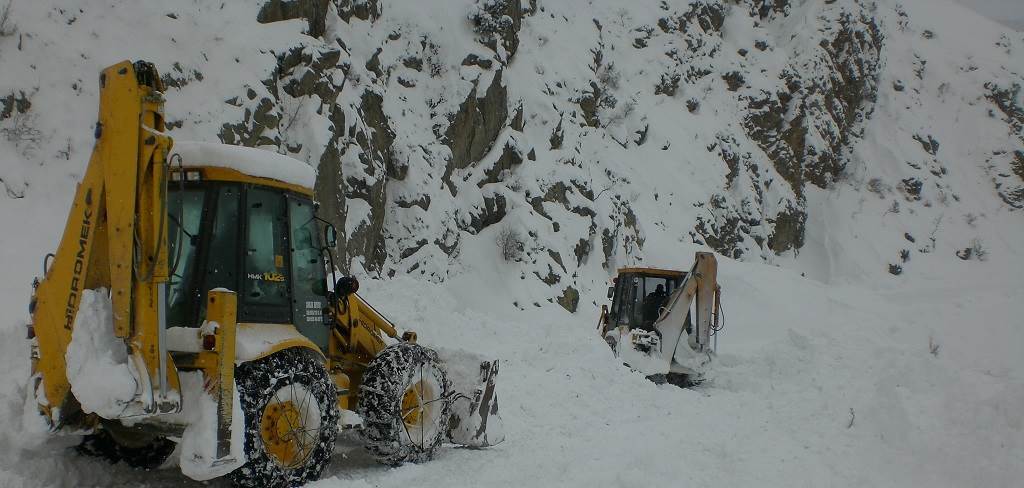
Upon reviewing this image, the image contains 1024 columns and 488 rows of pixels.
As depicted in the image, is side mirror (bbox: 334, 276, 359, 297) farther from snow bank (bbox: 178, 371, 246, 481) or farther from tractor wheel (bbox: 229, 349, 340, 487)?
snow bank (bbox: 178, 371, 246, 481)

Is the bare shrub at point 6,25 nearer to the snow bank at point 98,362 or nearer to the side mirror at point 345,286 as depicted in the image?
the side mirror at point 345,286

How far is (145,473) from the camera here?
5.52 metres

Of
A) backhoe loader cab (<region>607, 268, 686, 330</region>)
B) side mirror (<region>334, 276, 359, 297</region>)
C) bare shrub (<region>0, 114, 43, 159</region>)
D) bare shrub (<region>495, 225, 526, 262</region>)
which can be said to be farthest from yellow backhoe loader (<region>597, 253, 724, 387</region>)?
bare shrub (<region>0, 114, 43, 159</region>)

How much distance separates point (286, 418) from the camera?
5.26m

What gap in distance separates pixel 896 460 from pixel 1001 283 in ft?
106

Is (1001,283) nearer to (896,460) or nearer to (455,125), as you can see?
(455,125)

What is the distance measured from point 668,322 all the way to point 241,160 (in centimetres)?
971

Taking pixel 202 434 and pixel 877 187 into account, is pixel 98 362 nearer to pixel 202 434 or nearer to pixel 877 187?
pixel 202 434

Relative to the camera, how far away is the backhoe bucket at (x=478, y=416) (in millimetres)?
7230

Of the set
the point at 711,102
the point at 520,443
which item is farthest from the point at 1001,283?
the point at 520,443

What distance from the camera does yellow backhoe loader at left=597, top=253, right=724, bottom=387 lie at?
44.1ft

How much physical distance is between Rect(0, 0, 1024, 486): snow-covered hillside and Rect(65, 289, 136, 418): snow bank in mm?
857

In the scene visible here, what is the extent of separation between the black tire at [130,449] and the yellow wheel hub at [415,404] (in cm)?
188

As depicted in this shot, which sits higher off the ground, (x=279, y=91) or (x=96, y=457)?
(x=279, y=91)
